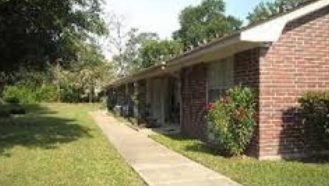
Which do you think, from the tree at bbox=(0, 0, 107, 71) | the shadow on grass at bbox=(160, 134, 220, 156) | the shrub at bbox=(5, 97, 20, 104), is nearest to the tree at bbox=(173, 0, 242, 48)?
the shrub at bbox=(5, 97, 20, 104)

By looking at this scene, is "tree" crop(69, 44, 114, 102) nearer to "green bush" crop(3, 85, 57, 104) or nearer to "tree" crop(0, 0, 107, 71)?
"green bush" crop(3, 85, 57, 104)

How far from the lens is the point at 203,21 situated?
83812 mm

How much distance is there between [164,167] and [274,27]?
146 inches

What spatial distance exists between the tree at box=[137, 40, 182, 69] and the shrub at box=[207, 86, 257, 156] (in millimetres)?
57672

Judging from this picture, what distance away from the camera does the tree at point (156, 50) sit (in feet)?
234

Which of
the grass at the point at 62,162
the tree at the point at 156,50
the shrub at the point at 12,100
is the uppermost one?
the tree at the point at 156,50

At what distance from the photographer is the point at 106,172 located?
11.0m

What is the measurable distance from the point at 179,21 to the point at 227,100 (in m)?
73.1

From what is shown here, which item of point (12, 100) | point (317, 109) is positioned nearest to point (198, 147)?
point (317, 109)

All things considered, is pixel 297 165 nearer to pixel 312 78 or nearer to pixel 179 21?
pixel 312 78

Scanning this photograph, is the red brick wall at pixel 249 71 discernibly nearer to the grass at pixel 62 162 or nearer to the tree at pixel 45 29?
the grass at pixel 62 162

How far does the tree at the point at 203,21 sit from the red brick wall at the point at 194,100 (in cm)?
5976

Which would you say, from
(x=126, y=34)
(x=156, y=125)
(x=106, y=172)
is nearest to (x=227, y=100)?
(x=106, y=172)

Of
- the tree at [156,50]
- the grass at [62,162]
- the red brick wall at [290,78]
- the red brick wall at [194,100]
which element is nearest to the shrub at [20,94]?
the tree at [156,50]
